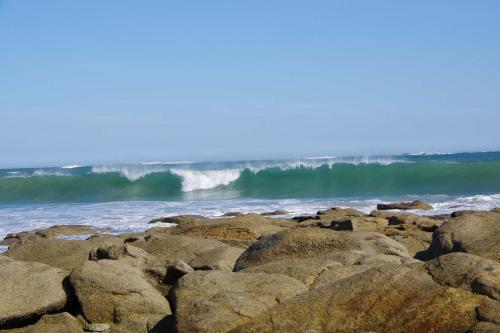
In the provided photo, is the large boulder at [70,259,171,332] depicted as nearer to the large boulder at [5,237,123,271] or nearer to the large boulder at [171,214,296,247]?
the large boulder at [5,237,123,271]

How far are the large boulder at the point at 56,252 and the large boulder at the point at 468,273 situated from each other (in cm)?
511

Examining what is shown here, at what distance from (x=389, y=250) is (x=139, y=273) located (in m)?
2.81

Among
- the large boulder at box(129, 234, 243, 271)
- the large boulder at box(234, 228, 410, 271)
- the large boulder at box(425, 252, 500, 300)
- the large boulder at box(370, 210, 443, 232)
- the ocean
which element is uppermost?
the large boulder at box(425, 252, 500, 300)

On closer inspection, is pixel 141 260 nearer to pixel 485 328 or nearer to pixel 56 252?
pixel 56 252

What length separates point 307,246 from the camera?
825cm

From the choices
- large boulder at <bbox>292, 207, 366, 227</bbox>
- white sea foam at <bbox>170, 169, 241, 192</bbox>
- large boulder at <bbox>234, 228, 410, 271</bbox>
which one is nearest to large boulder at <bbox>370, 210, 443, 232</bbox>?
large boulder at <bbox>292, 207, 366, 227</bbox>

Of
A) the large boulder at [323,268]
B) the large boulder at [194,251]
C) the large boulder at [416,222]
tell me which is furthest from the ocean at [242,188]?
the large boulder at [323,268]

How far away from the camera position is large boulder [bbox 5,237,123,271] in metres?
9.59

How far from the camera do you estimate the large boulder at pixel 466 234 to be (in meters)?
8.20

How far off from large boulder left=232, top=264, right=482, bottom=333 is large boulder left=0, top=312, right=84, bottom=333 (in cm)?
191

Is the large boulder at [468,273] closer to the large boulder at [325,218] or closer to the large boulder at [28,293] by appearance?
the large boulder at [28,293]

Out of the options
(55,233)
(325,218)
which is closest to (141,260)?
(325,218)

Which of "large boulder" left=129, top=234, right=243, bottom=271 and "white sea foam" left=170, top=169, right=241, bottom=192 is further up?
"large boulder" left=129, top=234, right=243, bottom=271

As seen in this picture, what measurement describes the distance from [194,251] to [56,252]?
1898 mm
